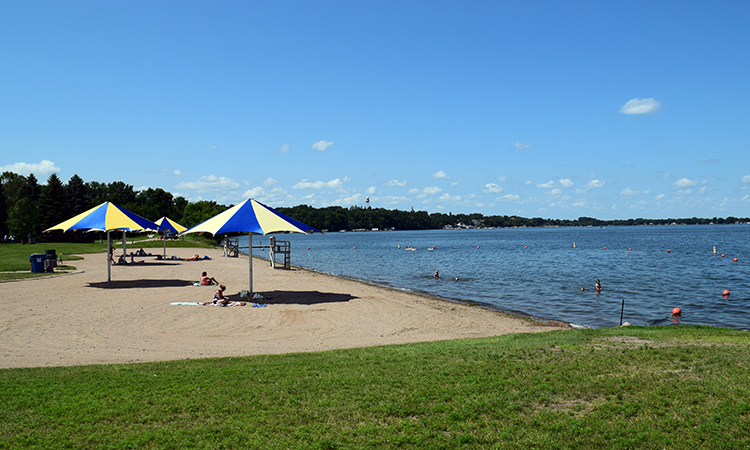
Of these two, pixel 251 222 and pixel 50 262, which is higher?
pixel 251 222

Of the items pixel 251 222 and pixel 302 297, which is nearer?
pixel 251 222

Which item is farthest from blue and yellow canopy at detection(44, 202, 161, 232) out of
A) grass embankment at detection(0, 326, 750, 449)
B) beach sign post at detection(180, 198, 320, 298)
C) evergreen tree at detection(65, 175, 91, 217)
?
evergreen tree at detection(65, 175, 91, 217)

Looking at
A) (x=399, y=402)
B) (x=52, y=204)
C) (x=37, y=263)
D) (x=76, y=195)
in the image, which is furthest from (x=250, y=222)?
(x=76, y=195)

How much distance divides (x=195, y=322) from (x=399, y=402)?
8612 mm

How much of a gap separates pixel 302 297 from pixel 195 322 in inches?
224

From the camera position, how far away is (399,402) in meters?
5.73

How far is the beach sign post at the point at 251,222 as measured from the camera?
53.0 ft

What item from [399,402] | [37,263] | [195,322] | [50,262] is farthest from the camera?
[50,262]

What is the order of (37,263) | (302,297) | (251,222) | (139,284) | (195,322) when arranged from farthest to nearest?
(37,263) → (139,284) → (302,297) → (251,222) → (195,322)

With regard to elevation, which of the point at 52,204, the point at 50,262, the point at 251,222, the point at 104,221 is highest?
the point at 52,204

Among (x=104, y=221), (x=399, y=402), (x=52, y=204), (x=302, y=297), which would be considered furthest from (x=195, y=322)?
(x=52, y=204)

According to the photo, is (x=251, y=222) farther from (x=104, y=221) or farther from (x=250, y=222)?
(x=104, y=221)

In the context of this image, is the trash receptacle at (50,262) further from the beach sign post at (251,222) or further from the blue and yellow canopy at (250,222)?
the blue and yellow canopy at (250,222)

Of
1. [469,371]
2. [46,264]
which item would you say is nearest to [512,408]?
[469,371]
